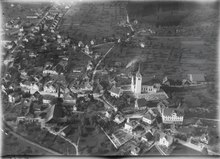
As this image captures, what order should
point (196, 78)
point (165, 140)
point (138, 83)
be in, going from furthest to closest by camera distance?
point (196, 78) → point (138, 83) → point (165, 140)

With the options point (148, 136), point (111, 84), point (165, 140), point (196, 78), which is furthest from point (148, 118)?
point (196, 78)

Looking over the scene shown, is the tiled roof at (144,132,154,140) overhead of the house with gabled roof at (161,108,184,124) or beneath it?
beneath

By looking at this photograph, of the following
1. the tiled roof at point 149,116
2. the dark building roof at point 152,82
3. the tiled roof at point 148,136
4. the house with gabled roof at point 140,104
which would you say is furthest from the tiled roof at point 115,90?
the tiled roof at point 148,136

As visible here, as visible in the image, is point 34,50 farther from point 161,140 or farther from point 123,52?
point 161,140

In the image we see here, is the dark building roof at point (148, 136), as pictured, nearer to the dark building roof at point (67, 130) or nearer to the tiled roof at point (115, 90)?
the dark building roof at point (67, 130)

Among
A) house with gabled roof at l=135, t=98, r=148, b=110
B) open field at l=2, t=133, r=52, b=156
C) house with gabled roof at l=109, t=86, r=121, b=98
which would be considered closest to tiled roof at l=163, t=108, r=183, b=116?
house with gabled roof at l=135, t=98, r=148, b=110

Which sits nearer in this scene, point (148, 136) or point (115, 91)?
point (148, 136)

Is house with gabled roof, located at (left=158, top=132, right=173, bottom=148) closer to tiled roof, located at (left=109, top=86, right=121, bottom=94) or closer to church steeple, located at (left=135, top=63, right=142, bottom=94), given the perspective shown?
church steeple, located at (left=135, top=63, right=142, bottom=94)

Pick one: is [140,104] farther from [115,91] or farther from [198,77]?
[198,77]
